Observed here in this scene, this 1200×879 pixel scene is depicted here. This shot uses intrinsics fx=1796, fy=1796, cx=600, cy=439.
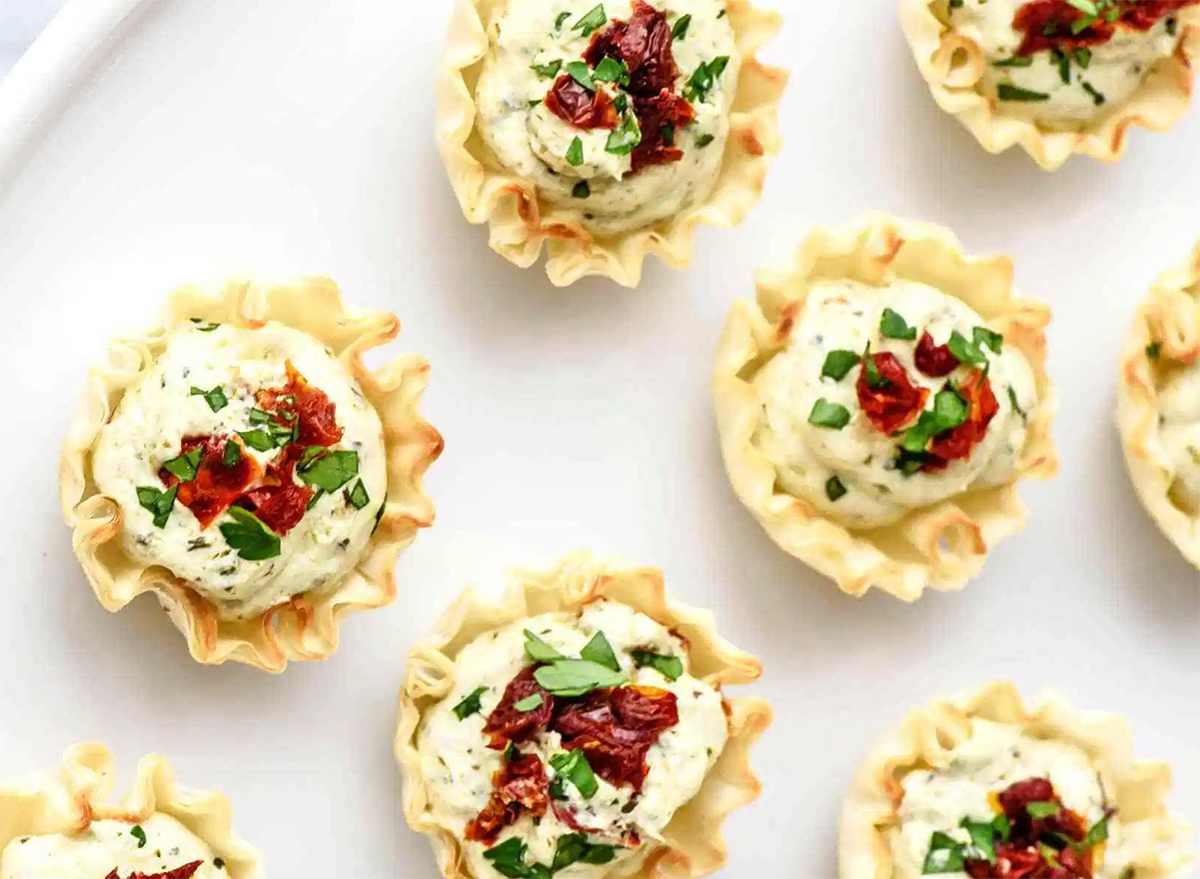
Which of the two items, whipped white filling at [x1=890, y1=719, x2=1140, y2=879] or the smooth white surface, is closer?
the smooth white surface

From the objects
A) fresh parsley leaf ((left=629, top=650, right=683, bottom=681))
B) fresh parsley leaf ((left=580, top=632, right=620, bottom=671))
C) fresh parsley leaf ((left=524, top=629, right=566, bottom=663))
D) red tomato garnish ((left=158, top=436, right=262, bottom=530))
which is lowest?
fresh parsley leaf ((left=629, top=650, right=683, bottom=681))

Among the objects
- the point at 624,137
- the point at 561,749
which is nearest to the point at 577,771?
the point at 561,749

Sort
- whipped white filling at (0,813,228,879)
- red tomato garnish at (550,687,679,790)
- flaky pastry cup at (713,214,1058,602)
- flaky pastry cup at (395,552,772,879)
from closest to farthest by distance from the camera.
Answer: whipped white filling at (0,813,228,879), red tomato garnish at (550,687,679,790), flaky pastry cup at (395,552,772,879), flaky pastry cup at (713,214,1058,602)

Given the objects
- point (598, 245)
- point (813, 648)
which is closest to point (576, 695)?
point (813, 648)

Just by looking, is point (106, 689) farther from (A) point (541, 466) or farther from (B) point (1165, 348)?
(B) point (1165, 348)

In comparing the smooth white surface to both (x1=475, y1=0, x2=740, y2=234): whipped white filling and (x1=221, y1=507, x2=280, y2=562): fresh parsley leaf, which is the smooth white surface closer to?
(x1=475, y1=0, x2=740, y2=234): whipped white filling

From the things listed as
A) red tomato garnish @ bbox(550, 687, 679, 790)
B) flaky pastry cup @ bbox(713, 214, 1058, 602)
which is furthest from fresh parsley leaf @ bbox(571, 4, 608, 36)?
red tomato garnish @ bbox(550, 687, 679, 790)

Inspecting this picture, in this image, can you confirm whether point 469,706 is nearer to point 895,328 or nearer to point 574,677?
point 574,677

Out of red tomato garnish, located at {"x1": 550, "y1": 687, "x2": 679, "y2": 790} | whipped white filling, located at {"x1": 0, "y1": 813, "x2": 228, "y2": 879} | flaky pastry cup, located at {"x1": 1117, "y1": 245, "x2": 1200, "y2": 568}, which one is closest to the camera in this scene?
whipped white filling, located at {"x1": 0, "y1": 813, "x2": 228, "y2": 879}
